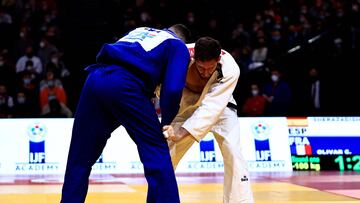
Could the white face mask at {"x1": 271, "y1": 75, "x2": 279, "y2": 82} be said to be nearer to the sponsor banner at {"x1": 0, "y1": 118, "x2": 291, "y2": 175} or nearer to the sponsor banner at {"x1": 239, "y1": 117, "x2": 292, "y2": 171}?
the sponsor banner at {"x1": 239, "y1": 117, "x2": 292, "y2": 171}

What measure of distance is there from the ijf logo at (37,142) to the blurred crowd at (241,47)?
78.4 inches

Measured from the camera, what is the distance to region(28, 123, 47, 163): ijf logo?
1349cm

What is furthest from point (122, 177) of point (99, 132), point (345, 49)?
point (345, 49)

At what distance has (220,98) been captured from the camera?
673 centimetres

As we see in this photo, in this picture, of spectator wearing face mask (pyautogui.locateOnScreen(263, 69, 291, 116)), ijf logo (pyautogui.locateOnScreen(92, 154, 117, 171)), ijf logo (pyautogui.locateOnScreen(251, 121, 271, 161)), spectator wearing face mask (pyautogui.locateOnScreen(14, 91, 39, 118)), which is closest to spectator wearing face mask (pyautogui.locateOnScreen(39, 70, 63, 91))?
spectator wearing face mask (pyautogui.locateOnScreen(14, 91, 39, 118))

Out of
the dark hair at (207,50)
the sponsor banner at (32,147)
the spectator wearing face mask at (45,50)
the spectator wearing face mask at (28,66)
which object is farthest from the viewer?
the spectator wearing face mask at (45,50)

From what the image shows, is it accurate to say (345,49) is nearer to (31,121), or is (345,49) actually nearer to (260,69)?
(260,69)

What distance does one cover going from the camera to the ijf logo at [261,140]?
1414 cm

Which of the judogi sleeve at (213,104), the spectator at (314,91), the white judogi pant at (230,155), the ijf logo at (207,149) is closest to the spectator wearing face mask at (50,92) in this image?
the ijf logo at (207,149)

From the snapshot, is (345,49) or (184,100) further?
(345,49)

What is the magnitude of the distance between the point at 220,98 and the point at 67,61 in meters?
12.8

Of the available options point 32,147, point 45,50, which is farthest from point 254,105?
point 45,50

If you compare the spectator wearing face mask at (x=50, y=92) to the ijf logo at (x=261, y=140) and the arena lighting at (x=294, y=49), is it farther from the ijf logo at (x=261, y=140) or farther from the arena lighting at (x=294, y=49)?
the arena lighting at (x=294, y=49)

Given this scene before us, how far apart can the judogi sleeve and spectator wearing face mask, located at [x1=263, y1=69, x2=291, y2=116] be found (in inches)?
390
